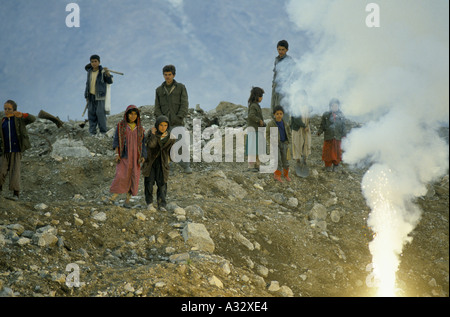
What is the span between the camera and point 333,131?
33.3 ft

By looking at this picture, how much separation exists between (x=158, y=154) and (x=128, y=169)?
525mm

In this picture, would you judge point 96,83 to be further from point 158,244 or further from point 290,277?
point 290,277

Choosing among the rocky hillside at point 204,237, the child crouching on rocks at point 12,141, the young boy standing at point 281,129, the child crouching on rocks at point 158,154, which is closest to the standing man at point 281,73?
the young boy standing at point 281,129

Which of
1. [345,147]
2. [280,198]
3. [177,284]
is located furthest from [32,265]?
[345,147]

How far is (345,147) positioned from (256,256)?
473 centimetres

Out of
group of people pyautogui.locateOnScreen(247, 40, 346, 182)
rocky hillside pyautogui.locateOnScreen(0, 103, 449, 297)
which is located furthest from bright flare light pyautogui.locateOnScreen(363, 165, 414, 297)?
group of people pyautogui.locateOnScreen(247, 40, 346, 182)

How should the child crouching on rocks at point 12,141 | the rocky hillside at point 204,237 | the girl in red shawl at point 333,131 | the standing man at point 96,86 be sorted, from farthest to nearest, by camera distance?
1. the standing man at point 96,86
2. the girl in red shawl at point 333,131
3. the child crouching on rocks at point 12,141
4. the rocky hillside at point 204,237

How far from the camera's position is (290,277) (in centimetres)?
636

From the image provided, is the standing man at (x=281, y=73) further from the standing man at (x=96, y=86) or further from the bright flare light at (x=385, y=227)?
the standing man at (x=96, y=86)

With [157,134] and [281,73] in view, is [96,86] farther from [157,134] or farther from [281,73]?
[157,134]

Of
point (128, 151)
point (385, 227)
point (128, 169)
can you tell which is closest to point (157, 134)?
point (128, 151)

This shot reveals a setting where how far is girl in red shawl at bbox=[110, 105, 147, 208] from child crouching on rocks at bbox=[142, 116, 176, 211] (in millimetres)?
124

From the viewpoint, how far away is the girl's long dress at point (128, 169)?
6.95 meters

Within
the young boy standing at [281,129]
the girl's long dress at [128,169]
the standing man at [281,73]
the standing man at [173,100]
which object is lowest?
the girl's long dress at [128,169]
